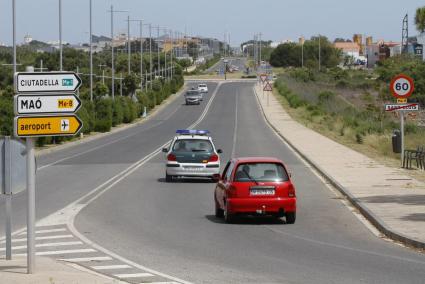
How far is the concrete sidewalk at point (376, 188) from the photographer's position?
17.8m

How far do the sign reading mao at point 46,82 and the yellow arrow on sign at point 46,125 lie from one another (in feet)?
1.14

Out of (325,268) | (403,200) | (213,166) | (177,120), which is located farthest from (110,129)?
(325,268)

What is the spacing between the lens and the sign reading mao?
1181 centimetres

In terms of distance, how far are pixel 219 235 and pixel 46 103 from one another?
644 cm

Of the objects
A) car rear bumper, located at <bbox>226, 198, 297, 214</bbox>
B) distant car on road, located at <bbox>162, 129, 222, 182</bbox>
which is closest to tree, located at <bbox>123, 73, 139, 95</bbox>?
distant car on road, located at <bbox>162, 129, 222, 182</bbox>

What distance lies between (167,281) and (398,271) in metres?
3.24

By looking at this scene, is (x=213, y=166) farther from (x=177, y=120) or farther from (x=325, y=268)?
(x=177, y=120)

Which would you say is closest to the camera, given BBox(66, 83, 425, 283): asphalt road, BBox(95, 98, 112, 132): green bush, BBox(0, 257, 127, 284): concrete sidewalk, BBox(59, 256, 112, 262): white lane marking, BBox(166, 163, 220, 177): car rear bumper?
BBox(0, 257, 127, 284): concrete sidewalk

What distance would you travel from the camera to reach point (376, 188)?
26422 mm

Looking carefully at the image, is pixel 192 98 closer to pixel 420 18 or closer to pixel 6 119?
pixel 6 119

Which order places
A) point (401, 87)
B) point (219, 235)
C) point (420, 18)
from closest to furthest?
point (219, 235) → point (420, 18) → point (401, 87)

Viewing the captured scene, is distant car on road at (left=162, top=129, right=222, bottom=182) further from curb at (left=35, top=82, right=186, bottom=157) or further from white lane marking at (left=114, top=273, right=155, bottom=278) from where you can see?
curb at (left=35, top=82, right=186, bottom=157)

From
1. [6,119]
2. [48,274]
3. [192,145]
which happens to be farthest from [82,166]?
[48,274]

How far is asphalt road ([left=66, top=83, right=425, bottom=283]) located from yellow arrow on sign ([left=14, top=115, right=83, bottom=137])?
8.11 ft
